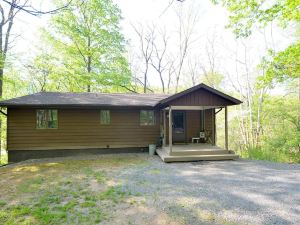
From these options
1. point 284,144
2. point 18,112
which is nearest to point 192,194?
point 18,112

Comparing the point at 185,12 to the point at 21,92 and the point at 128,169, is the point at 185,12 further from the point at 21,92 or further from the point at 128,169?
the point at 128,169

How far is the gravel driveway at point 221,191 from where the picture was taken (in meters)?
3.71

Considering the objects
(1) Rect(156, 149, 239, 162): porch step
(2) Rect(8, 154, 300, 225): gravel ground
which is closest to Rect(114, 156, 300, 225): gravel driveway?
(2) Rect(8, 154, 300, 225): gravel ground

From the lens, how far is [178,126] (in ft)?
38.2

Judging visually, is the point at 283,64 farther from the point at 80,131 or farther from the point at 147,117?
the point at 80,131

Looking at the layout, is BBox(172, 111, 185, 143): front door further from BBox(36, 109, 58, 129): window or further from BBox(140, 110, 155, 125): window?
BBox(36, 109, 58, 129): window

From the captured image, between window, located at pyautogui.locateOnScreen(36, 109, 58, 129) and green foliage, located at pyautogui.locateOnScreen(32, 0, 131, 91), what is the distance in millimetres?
6923

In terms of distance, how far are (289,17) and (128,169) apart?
882 cm

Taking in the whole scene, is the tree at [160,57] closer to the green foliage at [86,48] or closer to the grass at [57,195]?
the green foliage at [86,48]

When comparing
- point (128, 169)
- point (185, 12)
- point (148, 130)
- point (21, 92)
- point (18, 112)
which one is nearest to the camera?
point (128, 169)

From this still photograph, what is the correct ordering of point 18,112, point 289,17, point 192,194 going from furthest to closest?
point 18,112 → point 289,17 → point 192,194

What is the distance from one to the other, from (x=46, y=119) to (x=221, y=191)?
29.1 feet

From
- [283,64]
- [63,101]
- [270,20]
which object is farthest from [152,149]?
[270,20]

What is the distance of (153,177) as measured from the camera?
6.36m
